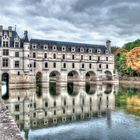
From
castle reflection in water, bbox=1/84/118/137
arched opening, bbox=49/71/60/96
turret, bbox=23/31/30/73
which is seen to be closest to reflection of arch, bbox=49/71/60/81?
arched opening, bbox=49/71/60/96

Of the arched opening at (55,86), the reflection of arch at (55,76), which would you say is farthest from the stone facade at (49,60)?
the arched opening at (55,86)

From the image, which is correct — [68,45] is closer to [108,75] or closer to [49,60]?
[49,60]

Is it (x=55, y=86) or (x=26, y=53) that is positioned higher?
(x=26, y=53)

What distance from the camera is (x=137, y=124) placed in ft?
92.7

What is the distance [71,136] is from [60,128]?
3.00m

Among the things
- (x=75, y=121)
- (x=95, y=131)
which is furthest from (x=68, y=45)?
(x=95, y=131)

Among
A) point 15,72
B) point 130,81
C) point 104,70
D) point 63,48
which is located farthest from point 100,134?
point 130,81

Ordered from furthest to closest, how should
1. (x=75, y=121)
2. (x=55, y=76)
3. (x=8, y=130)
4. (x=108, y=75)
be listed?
(x=55, y=76), (x=108, y=75), (x=75, y=121), (x=8, y=130)

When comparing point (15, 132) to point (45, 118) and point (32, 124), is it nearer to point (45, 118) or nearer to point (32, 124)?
point (32, 124)

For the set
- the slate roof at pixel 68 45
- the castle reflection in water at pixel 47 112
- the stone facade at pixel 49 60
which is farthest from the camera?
the slate roof at pixel 68 45

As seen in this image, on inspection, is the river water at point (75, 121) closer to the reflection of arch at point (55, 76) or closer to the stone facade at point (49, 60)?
the stone facade at point (49, 60)

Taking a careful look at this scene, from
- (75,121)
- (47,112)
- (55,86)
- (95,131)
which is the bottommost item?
(95,131)

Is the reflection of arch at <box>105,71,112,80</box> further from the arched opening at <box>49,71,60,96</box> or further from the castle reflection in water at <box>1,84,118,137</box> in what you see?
the castle reflection in water at <box>1,84,118,137</box>

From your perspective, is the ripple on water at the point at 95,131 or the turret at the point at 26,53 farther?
the turret at the point at 26,53
